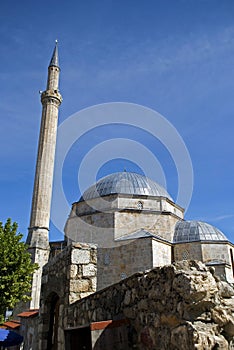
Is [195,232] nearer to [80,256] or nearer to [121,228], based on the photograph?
[121,228]

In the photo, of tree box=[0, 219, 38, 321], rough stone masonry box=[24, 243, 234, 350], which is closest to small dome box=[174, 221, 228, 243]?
tree box=[0, 219, 38, 321]

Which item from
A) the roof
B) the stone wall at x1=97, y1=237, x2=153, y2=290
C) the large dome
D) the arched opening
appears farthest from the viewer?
the large dome

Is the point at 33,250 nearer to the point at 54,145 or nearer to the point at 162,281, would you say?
the point at 54,145

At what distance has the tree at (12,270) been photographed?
9.84 metres

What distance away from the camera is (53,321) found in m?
4.60

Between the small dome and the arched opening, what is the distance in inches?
491

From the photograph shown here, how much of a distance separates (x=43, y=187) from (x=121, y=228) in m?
4.99

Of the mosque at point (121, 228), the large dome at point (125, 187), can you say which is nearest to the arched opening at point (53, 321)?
the mosque at point (121, 228)

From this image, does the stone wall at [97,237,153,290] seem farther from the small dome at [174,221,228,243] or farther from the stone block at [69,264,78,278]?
the stone block at [69,264,78,278]

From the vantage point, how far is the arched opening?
4.38 metres

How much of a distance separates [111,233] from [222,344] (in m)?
14.0

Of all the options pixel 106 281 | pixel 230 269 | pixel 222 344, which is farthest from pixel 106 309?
pixel 230 269

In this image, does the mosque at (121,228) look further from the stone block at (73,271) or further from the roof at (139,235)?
the stone block at (73,271)

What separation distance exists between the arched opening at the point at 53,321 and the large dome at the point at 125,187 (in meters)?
12.9
